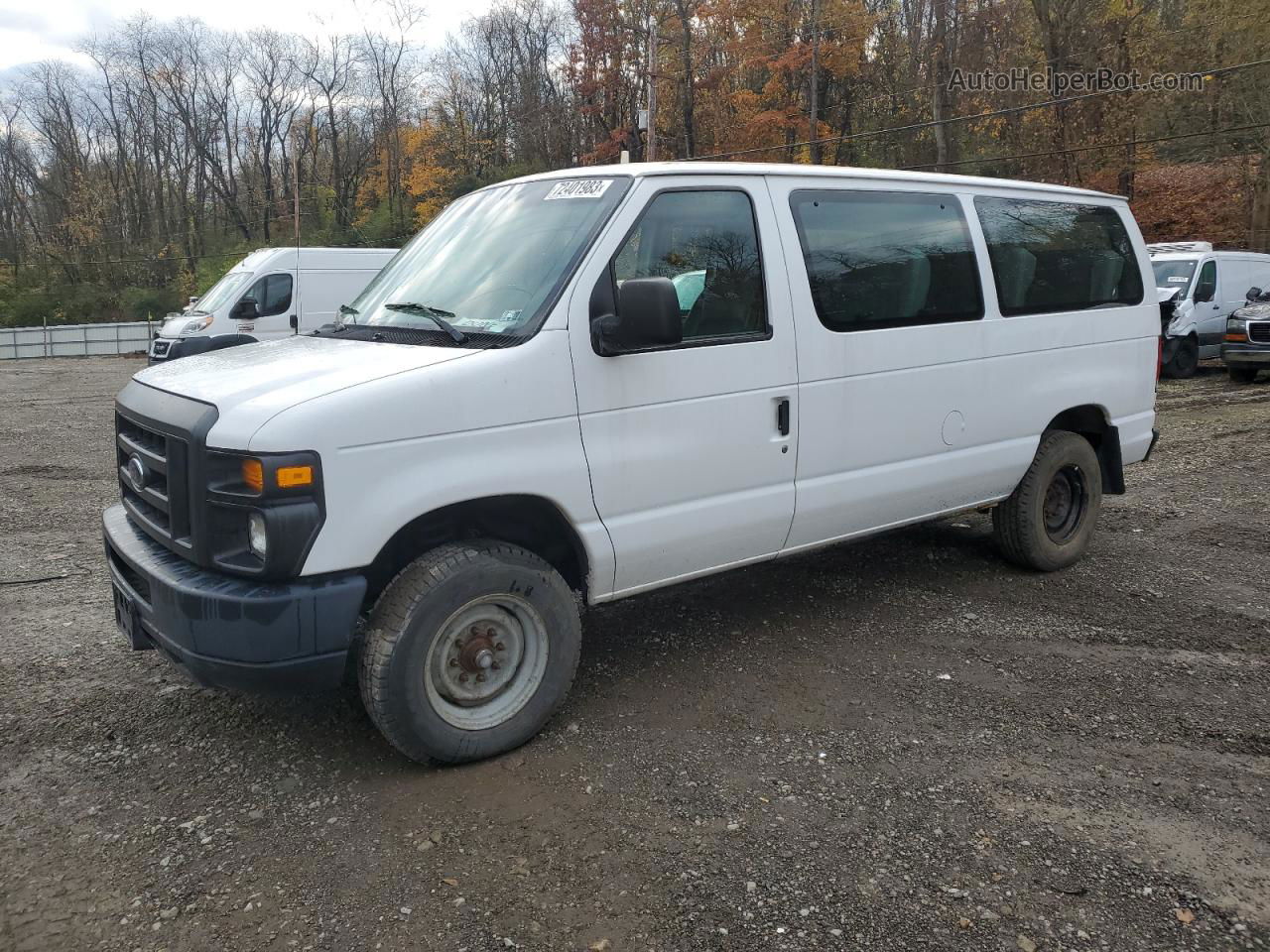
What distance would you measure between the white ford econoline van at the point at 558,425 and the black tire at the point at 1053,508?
1.12 feet

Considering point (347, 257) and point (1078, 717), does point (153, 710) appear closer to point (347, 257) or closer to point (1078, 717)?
point (1078, 717)

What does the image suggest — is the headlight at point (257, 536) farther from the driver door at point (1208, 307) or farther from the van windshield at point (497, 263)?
the driver door at point (1208, 307)

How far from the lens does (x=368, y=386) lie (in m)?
3.30

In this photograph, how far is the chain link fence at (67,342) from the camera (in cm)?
3556

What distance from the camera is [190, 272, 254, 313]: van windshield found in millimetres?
16922

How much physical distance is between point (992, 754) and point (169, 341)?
1692 centimetres

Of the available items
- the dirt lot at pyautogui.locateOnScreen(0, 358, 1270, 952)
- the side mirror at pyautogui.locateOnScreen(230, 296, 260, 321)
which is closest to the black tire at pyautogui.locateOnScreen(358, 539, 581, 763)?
the dirt lot at pyautogui.locateOnScreen(0, 358, 1270, 952)

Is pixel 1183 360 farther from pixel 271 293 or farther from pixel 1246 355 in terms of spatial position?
pixel 271 293

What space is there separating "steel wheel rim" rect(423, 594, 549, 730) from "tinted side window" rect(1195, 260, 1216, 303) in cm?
1639

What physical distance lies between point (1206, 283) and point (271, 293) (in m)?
15.8

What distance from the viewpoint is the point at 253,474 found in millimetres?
3135

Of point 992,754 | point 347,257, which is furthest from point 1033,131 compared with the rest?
point 992,754

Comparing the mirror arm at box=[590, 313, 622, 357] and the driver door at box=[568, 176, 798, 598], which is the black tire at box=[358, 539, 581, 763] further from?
the mirror arm at box=[590, 313, 622, 357]

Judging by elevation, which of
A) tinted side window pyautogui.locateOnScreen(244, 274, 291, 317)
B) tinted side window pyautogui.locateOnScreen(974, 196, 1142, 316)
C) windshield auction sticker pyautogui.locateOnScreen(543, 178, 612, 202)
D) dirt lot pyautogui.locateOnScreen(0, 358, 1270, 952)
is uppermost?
tinted side window pyautogui.locateOnScreen(244, 274, 291, 317)
